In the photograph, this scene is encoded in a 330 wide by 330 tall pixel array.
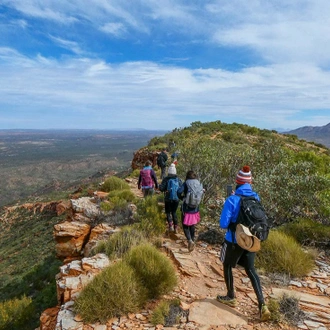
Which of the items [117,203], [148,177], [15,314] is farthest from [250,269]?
[15,314]

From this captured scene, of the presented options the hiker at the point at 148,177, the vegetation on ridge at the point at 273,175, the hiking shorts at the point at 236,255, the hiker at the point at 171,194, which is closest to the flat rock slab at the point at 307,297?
the hiking shorts at the point at 236,255

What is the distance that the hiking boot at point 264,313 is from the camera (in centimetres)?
353

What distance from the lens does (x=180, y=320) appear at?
3770mm

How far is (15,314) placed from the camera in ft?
24.3

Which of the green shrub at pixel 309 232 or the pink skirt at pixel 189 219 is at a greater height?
the pink skirt at pixel 189 219

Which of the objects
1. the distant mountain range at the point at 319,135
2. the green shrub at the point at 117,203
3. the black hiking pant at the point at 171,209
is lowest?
the green shrub at the point at 117,203

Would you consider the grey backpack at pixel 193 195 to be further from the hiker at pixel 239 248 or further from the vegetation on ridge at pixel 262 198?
the hiker at pixel 239 248

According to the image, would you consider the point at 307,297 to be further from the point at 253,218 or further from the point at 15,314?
the point at 15,314

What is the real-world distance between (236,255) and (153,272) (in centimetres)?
143

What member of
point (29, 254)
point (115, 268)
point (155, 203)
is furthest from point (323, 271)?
point (29, 254)

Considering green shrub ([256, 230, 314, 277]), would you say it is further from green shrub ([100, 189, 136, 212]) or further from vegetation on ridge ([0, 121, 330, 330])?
green shrub ([100, 189, 136, 212])

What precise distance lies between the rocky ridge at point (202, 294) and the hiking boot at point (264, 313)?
0.32 feet

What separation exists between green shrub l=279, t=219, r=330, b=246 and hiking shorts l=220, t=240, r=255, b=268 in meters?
3.01

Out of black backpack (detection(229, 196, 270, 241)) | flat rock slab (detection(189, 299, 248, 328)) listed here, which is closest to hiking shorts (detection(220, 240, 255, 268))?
black backpack (detection(229, 196, 270, 241))
